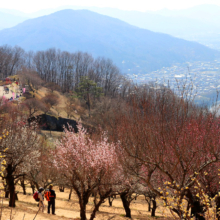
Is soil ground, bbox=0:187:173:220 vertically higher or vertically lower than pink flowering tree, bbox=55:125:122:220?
lower

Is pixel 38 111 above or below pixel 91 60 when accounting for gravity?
below

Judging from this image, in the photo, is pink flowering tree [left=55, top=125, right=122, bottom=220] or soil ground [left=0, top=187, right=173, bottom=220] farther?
pink flowering tree [left=55, top=125, right=122, bottom=220]

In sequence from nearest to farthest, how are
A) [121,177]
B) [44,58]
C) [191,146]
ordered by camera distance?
[191,146], [121,177], [44,58]

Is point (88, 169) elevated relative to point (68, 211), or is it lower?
elevated

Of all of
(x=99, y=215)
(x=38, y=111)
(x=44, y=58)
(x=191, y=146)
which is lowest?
(x=99, y=215)

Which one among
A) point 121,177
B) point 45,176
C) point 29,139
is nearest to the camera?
point 121,177

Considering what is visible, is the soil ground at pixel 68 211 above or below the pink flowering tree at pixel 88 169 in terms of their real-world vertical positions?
below

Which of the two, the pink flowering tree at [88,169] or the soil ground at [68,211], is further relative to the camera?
the pink flowering tree at [88,169]

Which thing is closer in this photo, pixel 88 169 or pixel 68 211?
pixel 88 169

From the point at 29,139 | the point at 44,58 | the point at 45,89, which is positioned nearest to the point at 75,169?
the point at 29,139

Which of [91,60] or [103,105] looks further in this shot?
[91,60]

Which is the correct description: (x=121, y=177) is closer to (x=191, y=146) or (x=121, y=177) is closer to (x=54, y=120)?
(x=191, y=146)

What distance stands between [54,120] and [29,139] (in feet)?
135

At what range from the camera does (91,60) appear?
4946 inches
